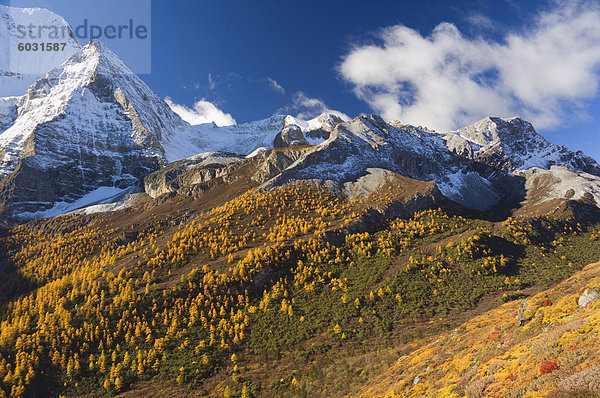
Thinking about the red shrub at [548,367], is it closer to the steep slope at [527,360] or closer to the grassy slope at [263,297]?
the steep slope at [527,360]

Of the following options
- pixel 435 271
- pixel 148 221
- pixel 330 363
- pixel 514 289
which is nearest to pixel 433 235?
pixel 435 271

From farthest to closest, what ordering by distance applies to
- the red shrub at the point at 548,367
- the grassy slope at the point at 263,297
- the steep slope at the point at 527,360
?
the grassy slope at the point at 263,297, the red shrub at the point at 548,367, the steep slope at the point at 527,360

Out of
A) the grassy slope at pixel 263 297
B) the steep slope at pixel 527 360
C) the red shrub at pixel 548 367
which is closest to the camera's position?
the steep slope at pixel 527 360

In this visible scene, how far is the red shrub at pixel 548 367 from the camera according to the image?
18.6m

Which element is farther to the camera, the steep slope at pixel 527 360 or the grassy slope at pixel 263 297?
the grassy slope at pixel 263 297

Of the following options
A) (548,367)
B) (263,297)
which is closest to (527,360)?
(548,367)

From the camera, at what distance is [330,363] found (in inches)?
2372

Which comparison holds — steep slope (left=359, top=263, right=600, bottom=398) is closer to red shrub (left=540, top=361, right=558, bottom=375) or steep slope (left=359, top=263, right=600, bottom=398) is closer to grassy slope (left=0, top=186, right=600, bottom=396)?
red shrub (left=540, top=361, right=558, bottom=375)

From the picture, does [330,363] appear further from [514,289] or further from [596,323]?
[514,289]

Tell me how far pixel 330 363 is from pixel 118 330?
5590 centimetres

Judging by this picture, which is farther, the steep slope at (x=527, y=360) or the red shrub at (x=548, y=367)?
the red shrub at (x=548, y=367)

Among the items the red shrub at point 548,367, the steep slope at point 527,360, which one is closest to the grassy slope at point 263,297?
the steep slope at point 527,360

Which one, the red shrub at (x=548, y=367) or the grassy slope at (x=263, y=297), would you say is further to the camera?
the grassy slope at (x=263, y=297)

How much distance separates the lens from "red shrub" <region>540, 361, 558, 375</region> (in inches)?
734
